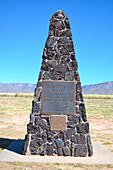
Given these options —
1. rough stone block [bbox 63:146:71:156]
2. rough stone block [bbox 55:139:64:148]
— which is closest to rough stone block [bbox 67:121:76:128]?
rough stone block [bbox 55:139:64:148]

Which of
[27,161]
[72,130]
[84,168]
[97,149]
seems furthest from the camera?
[97,149]

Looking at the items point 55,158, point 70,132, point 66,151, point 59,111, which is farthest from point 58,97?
point 55,158

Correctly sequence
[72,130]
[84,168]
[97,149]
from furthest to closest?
[97,149] → [72,130] → [84,168]

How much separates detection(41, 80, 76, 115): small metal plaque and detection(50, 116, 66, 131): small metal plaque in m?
0.19

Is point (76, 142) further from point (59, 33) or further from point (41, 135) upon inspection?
point (59, 33)

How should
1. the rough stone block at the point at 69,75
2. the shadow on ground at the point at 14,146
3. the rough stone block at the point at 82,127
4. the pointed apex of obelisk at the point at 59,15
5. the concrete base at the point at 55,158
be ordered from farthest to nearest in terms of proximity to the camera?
1. the shadow on ground at the point at 14,146
2. the pointed apex of obelisk at the point at 59,15
3. the rough stone block at the point at 69,75
4. the rough stone block at the point at 82,127
5. the concrete base at the point at 55,158

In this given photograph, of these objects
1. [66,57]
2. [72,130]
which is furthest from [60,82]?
[72,130]

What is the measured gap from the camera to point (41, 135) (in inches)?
299

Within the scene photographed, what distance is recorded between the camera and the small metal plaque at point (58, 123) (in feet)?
24.8

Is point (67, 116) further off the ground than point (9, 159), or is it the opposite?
point (67, 116)

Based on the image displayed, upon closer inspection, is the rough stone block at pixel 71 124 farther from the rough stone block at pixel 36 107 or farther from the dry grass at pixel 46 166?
the dry grass at pixel 46 166

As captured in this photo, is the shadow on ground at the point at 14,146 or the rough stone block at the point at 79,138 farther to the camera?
the shadow on ground at the point at 14,146

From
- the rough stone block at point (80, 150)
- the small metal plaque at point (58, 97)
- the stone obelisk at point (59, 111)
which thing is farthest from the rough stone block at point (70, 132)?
the small metal plaque at point (58, 97)

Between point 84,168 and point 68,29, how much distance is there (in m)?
4.35
